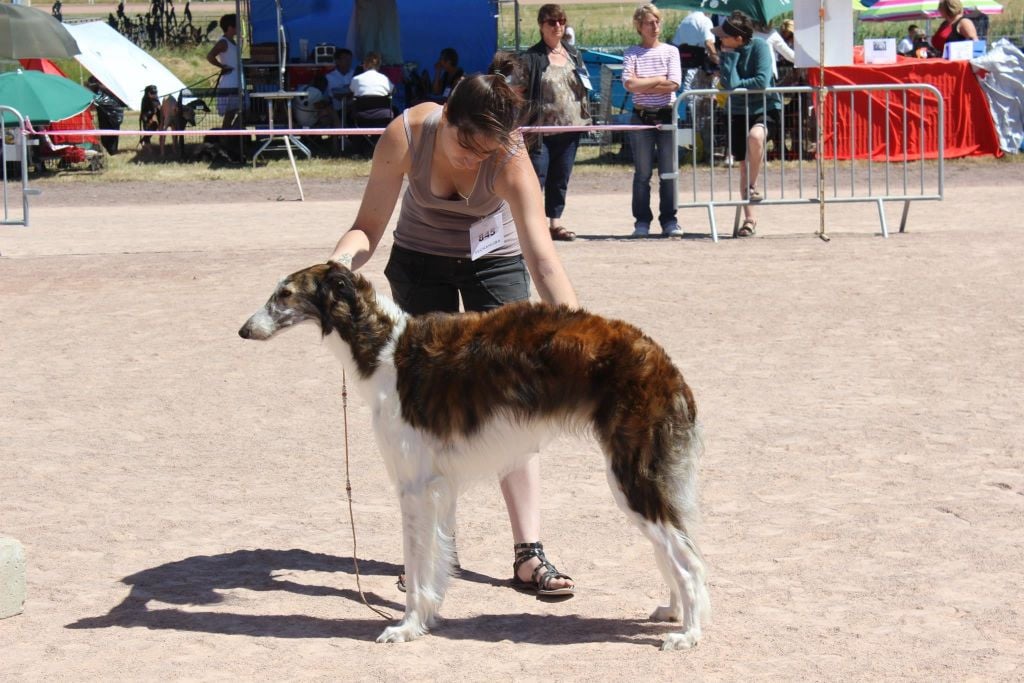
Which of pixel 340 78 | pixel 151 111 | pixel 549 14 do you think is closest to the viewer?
pixel 549 14

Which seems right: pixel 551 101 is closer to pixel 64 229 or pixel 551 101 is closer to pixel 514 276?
A: pixel 64 229

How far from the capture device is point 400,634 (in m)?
4.39

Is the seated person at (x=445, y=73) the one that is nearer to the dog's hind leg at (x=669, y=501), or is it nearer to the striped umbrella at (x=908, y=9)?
the striped umbrella at (x=908, y=9)

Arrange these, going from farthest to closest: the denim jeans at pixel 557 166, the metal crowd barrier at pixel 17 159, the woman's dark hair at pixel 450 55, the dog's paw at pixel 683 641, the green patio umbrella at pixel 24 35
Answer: the woman's dark hair at pixel 450 55, the green patio umbrella at pixel 24 35, the metal crowd barrier at pixel 17 159, the denim jeans at pixel 557 166, the dog's paw at pixel 683 641

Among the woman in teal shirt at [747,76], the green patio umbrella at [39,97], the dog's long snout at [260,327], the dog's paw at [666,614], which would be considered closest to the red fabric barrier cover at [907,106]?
the woman in teal shirt at [747,76]

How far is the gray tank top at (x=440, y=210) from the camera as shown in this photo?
469 cm

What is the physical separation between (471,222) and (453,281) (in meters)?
0.24

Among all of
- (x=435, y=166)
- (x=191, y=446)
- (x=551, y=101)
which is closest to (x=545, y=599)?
(x=435, y=166)

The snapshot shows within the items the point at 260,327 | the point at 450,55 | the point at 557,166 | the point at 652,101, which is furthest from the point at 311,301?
the point at 450,55

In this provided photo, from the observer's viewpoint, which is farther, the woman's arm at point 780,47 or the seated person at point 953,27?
the seated person at point 953,27

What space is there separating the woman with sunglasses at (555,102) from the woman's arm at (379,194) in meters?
7.73

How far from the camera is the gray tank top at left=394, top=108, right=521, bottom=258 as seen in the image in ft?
15.4

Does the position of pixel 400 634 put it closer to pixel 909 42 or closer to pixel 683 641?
pixel 683 641

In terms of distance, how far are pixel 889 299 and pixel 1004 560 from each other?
5.11 meters
